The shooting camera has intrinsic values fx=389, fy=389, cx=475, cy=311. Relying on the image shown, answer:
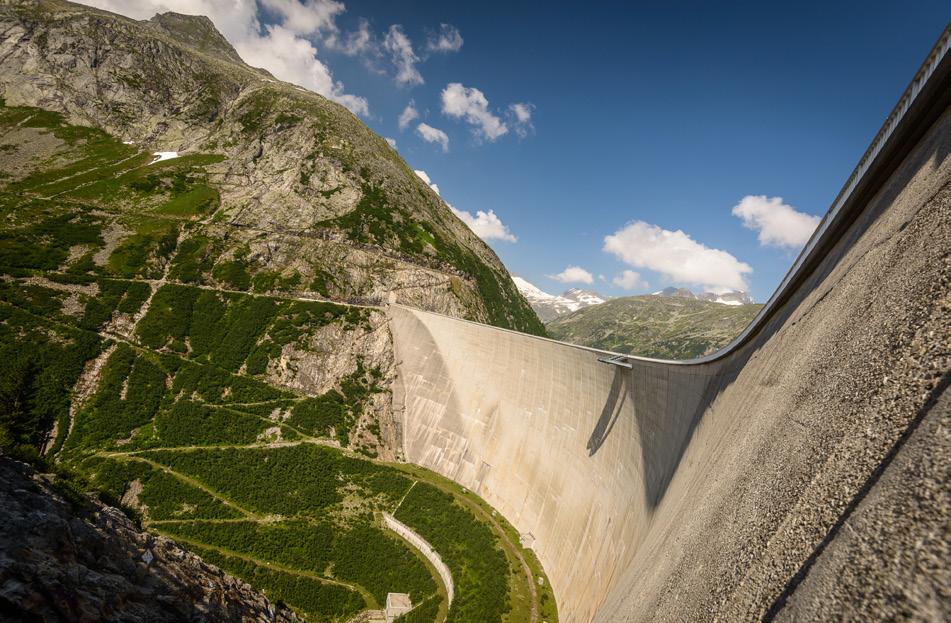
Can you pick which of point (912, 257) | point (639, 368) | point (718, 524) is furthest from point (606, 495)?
point (912, 257)

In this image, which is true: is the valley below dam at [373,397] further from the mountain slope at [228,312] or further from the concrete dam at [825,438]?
the mountain slope at [228,312]

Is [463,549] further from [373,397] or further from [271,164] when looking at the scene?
[271,164]

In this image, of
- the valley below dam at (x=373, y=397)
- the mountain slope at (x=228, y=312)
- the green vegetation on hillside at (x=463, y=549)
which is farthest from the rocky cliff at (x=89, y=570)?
the green vegetation on hillside at (x=463, y=549)

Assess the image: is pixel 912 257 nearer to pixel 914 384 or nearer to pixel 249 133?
pixel 914 384

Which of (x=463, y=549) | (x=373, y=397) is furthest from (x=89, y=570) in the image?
(x=373, y=397)

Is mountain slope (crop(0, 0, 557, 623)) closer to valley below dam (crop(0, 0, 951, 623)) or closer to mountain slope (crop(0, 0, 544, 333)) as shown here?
valley below dam (crop(0, 0, 951, 623))

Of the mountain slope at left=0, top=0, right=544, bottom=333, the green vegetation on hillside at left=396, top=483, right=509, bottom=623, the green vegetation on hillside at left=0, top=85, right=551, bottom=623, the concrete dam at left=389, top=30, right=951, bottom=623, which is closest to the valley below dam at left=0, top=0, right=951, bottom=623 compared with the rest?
the concrete dam at left=389, top=30, right=951, bottom=623
